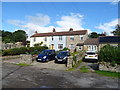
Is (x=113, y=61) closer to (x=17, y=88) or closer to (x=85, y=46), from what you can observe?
(x=17, y=88)

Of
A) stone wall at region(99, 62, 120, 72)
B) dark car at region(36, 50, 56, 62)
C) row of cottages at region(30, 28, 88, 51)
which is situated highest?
row of cottages at region(30, 28, 88, 51)

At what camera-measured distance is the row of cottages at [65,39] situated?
36.3 m

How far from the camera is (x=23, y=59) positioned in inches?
580

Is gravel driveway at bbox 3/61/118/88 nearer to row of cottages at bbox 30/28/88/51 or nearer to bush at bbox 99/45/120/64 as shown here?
bush at bbox 99/45/120/64

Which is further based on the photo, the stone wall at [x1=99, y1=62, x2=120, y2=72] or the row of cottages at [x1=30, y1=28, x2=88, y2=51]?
the row of cottages at [x1=30, y1=28, x2=88, y2=51]

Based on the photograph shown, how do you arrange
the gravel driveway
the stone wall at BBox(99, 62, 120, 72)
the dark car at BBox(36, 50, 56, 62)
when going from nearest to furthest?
the gravel driveway
the stone wall at BBox(99, 62, 120, 72)
the dark car at BBox(36, 50, 56, 62)

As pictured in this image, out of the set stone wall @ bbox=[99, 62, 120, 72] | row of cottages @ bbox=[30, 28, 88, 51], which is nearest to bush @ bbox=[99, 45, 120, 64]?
stone wall @ bbox=[99, 62, 120, 72]

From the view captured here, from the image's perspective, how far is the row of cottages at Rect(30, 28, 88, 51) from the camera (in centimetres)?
3631

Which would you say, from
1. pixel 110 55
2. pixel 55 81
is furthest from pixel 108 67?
pixel 55 81

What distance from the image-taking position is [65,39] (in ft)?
127

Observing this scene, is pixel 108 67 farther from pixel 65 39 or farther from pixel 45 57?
pixel 65 39

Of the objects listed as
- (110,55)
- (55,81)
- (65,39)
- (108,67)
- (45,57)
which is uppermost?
(65,39)

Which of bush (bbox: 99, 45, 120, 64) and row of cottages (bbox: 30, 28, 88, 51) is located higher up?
row of cottages (bbox: 30, 28, 88, 51)

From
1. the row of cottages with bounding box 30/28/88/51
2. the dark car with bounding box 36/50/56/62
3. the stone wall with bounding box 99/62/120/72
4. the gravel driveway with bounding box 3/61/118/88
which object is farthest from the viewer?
the row of cottages with bounding box 30/28/88/51
